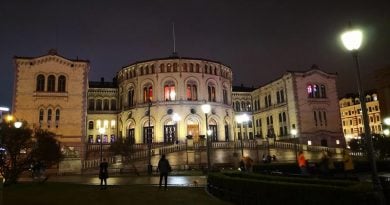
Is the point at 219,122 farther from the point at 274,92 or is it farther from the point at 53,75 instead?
the point at 53,75

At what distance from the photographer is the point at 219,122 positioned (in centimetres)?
6012

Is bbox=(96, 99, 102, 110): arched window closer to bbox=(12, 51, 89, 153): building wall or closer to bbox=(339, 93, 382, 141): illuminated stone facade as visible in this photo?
bbox=(12, 51, 89, 153): building wall

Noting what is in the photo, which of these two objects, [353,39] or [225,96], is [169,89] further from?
[353,39]

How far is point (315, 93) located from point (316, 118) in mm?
4861

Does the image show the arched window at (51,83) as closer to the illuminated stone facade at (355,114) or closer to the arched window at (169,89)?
the arched window at (169,89)

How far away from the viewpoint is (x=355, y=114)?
105 meters

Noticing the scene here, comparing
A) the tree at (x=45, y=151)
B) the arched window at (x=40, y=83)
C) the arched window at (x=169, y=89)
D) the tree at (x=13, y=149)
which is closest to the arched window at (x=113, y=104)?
the arched window at (x=169, y=89)

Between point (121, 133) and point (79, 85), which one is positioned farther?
point (121, 133)

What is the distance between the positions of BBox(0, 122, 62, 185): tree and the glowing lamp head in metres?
21.0

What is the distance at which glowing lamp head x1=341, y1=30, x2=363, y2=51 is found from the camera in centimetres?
1006

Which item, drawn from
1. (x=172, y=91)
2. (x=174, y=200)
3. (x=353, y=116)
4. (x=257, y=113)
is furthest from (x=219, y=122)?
(x=353, y=116)

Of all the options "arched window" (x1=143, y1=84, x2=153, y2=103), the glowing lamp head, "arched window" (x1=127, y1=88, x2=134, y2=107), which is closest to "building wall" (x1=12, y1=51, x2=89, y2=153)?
"arched window" (x1=127, y1=88, x2=134, y2=107)

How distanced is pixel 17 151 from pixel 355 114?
99.8m

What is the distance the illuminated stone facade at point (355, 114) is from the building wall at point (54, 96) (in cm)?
7761
